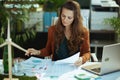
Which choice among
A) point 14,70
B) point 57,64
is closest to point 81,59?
point 57,64

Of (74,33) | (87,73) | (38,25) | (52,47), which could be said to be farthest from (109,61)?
(38,25)

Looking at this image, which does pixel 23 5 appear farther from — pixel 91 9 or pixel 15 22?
pixel 91 9

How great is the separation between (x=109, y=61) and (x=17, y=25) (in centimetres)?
188

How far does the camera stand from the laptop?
1.84 metres

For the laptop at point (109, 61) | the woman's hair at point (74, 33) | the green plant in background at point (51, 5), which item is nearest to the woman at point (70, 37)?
the woman's hair at point (74, 33)

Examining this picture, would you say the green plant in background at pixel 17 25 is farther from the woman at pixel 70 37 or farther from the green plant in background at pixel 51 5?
the woman at pixel 70 37

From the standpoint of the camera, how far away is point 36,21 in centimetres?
354

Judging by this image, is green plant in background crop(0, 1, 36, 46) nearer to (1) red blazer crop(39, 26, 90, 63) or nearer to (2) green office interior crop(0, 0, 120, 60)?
(2) green office interior crop(0, 0, 120, 60)

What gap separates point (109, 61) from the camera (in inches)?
74.2

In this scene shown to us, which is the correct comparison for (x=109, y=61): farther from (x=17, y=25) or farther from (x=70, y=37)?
(x=17, y=25)

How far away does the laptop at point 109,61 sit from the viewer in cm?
184

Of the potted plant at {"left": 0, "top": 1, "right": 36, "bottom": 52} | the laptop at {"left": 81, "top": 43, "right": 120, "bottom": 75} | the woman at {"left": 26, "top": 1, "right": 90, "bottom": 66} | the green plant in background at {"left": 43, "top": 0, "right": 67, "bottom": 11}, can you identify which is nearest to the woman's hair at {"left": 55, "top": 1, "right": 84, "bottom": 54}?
the woman at {"left": 26, "top": 1, "right": 90, "bottom": 66}

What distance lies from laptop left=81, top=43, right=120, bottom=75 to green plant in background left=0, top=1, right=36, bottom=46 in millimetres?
1438

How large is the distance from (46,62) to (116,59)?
586mm
